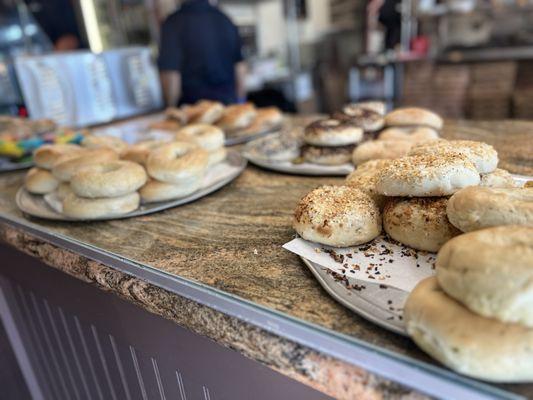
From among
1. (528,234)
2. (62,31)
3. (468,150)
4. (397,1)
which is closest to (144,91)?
(62,31)

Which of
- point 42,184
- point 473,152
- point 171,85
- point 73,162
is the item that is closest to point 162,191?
point 73,162

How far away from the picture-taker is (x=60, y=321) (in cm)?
125

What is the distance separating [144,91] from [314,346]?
317cm

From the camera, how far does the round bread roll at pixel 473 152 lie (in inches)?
32.8

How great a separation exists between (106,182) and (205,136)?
1.63 ft

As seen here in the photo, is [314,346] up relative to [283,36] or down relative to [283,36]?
down

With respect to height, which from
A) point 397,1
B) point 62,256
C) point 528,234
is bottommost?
point 62,256

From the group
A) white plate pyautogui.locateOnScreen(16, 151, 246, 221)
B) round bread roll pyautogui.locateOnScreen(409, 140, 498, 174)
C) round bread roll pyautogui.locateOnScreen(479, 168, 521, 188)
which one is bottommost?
white plate pyautogui.locateOnScreen(16, 151, 246, 221)

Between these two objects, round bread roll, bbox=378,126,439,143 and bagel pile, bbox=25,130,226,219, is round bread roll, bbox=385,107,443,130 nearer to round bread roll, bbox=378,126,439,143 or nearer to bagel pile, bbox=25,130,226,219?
round bread roll, bbox=378,126,439,143

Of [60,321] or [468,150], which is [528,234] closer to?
[468,150]

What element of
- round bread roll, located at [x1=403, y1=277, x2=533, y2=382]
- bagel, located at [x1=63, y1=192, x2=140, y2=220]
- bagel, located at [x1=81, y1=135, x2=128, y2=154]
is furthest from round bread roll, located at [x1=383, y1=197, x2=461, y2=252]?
bagel, located at [x1=81, y1=135, x2=128, y2=154]

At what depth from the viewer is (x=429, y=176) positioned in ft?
2.47

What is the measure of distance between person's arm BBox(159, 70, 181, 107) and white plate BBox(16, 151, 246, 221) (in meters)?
1.87

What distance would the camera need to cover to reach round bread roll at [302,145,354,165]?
56.8 inches
